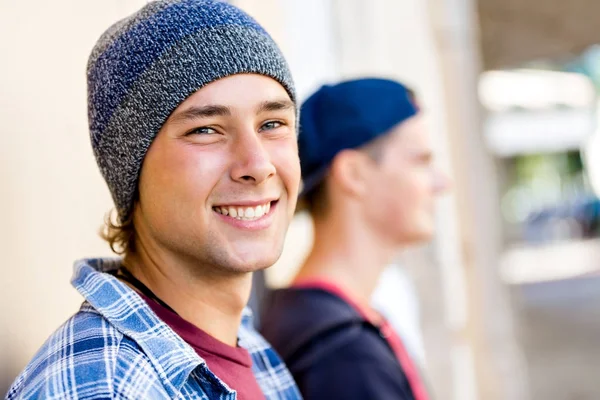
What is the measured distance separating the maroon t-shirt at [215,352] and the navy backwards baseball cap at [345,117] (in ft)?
4.17

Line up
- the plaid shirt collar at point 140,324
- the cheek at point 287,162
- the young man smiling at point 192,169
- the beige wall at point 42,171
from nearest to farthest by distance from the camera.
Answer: the plaid shirt collar at point 140,324, the young man smiling at point 192,169, the cheek at point 287,162, the beige wall at point 42,171

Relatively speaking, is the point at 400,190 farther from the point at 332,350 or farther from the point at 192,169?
the point at 192,169

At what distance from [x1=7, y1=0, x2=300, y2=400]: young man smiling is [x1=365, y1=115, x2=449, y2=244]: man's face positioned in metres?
1.17

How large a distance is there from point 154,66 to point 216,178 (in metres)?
0.24

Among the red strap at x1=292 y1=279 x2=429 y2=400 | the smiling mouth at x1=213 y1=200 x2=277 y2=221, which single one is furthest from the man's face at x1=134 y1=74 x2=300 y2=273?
the red strap at x1=292 y1=279 x2=429 y2=400

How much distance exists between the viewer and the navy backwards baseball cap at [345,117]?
2.98m

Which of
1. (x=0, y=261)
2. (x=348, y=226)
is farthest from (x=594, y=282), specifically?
(x=0, y=261)

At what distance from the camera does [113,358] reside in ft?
4.86

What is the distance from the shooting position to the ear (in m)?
2.99

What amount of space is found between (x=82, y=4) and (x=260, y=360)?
1194 mm

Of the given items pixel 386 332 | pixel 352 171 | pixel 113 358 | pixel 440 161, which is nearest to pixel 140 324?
pixel 113 358

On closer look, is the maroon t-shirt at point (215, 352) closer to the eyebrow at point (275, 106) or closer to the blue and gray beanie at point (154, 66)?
the blue and gray beanie at point (154, 66)

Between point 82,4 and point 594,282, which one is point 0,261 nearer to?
point 82,4

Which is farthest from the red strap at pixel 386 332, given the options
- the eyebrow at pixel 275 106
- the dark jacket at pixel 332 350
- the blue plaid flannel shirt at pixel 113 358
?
the blue plaid flannel shirt at pixel 113 358
